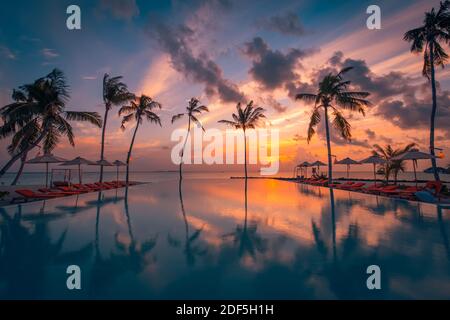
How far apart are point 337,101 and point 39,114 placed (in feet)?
77.9

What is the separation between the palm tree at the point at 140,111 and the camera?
22.8m

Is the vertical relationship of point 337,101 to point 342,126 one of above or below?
above

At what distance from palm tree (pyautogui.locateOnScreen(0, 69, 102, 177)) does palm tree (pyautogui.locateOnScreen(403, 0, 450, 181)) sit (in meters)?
24.7

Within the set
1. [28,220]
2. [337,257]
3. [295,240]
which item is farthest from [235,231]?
[28,220]

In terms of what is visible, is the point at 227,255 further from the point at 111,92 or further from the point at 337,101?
the point at 111,92

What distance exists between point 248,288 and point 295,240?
106 inches

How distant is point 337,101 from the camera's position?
18.8 metres

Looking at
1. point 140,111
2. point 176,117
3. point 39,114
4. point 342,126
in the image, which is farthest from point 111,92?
point 342,126

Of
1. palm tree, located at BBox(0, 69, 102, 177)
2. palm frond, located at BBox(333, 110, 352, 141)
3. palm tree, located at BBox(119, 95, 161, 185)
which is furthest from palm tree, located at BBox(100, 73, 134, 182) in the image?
palm frond, located at BBox(333, 110, 352, 141)

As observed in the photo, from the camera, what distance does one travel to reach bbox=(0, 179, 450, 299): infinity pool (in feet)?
10.2

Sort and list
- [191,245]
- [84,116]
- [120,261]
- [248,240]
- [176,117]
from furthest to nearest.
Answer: [176,117] → [84,116] → [248,240] → [191,245] → [120,261]

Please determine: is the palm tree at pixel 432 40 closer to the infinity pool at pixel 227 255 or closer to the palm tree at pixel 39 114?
the infinity pool at pixel 227 255

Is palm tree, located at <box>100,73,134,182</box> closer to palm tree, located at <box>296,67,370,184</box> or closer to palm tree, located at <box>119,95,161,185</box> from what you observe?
palm tree, located at <box>119,95,161,185</box>
